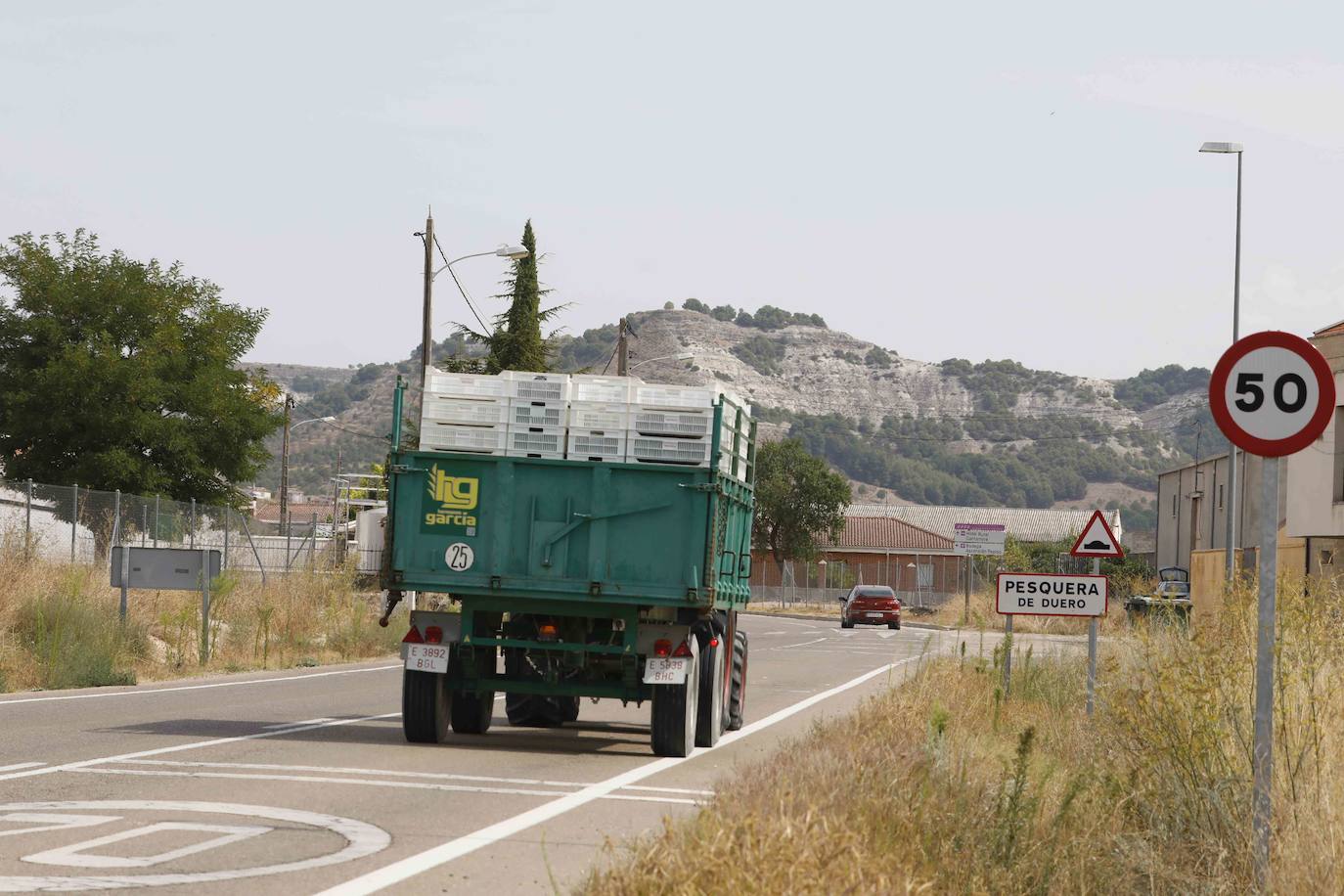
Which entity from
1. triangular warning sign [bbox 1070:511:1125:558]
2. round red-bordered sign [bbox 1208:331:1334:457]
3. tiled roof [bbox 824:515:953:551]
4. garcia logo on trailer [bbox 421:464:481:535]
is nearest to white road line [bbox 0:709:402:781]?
garcia logo on trailer [bbox 421:464:481:535]

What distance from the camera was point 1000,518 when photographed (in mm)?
159125

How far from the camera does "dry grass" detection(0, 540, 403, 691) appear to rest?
829 inches

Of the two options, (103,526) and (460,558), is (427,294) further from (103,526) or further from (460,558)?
(460,558)

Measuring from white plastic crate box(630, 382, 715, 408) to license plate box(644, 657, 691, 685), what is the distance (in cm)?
211

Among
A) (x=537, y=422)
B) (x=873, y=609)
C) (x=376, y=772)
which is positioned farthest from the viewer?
(x=873, y=609)

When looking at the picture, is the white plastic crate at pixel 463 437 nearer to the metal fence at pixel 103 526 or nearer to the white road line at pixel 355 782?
the white road line at pixel 355 782

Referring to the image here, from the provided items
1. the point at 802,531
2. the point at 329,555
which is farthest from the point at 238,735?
the point at 802,531

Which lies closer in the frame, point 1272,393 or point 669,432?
point 1272,393

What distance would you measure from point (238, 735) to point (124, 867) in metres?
6.65

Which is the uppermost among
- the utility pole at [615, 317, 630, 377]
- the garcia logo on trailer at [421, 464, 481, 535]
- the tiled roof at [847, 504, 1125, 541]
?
the tiled roof at [847, 504, 1125, 541]

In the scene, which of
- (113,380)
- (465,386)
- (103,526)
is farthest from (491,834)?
(113,380)

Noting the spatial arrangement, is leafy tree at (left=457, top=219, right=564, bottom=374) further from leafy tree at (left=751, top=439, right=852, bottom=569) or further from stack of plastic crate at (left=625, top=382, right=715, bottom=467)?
leafy tree at (left=751, top=439, right=852, bottom=569)

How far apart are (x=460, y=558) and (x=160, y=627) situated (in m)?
13.5

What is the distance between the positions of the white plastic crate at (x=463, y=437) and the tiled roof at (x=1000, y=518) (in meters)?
131
